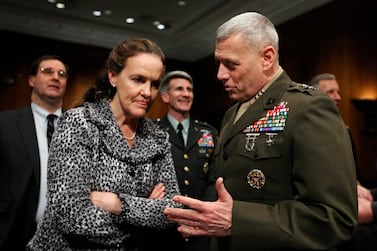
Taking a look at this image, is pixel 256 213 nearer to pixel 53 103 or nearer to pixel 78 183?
pixel 78 183

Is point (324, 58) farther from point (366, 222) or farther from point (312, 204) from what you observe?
point (312, 204)

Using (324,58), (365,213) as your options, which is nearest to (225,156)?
(365,213)

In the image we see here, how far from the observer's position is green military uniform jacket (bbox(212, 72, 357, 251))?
113cm

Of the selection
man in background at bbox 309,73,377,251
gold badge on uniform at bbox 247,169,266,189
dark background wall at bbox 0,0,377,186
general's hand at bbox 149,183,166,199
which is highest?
dark background wall at bbox 0,0,377,186

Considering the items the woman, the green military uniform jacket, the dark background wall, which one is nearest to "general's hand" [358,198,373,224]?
the green military uniform jacket

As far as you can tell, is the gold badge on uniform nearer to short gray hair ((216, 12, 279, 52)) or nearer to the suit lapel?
short gray hair ((216, 12, 279, 52))

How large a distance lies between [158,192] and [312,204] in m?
0.77

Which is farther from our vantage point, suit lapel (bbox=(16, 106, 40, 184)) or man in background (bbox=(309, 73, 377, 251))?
suit lapel (bbox=(16, 106, 40, 184))

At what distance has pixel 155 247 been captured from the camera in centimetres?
173

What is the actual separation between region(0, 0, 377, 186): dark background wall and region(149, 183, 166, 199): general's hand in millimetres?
4123

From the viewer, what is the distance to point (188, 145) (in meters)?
3.09

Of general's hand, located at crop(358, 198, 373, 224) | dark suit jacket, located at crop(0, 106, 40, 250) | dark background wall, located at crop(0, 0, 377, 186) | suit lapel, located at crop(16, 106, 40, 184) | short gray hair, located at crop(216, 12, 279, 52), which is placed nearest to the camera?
short gray hair, located at crop(216, 12, 279, 52)

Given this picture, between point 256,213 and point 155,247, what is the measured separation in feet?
2.37

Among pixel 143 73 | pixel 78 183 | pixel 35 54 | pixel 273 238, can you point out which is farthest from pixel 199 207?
pixel 35 54
